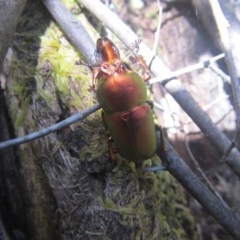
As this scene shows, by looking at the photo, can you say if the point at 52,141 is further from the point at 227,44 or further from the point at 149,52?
the point at 227,44

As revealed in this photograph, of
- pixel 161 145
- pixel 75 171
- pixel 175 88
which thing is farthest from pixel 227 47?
pixel 75 171

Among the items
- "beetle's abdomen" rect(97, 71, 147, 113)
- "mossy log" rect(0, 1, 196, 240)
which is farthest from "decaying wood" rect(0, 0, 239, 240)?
"beetle's abdomen" rect(97, 71, 147, 113)

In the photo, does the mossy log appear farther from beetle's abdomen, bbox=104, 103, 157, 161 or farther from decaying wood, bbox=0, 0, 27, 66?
decaying wood, bbox=0, 0, 27, 66

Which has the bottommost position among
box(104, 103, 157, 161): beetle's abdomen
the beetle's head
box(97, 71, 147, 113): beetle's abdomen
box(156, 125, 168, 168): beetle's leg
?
box(156, 125, 168, 168): beetle's leg

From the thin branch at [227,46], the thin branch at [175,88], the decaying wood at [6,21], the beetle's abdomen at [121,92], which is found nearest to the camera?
the beetle's abdomen at [121,92]

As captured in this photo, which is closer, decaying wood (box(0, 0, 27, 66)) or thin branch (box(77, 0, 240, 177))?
decaying wood (box(0, 0, 27, 66))

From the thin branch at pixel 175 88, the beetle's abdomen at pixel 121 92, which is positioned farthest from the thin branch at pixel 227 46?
the beetle's abdomen at pixel 121 92

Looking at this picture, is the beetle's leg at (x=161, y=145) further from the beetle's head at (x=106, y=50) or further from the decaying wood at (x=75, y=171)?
the beetle's head at (x=106, y=50)
